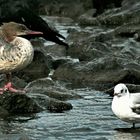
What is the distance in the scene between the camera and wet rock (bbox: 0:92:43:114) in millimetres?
10188

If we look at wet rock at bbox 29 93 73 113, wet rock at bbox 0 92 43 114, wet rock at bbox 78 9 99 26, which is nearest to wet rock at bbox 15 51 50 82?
wet rock at bbox 29 93 73 113

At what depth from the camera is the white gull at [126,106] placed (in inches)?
363

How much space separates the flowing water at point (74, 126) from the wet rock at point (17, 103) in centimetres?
18

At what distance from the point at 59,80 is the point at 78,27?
320 inches

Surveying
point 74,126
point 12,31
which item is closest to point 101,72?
point 12,31

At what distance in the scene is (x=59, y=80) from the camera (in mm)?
13445

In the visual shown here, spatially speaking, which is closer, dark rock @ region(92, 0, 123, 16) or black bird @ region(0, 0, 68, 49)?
black bird @ region(0, 0, 68, 49)

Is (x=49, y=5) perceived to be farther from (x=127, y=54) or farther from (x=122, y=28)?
(x=127, y=54)

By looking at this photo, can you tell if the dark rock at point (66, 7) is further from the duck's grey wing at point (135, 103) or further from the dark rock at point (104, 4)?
the duck's grey wing at point (135, 103)

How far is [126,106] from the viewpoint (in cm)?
931

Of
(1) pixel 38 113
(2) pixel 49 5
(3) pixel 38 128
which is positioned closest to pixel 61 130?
(3) pixel 38 128

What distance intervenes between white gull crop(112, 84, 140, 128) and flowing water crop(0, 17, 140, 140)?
7.9 inches

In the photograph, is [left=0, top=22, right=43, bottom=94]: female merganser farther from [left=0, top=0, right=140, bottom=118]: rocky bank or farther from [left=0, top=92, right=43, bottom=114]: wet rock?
[left=0, top=0, right=140, bottom=118]: rocky bank

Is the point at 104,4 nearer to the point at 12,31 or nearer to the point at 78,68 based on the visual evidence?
the point at 78,68
